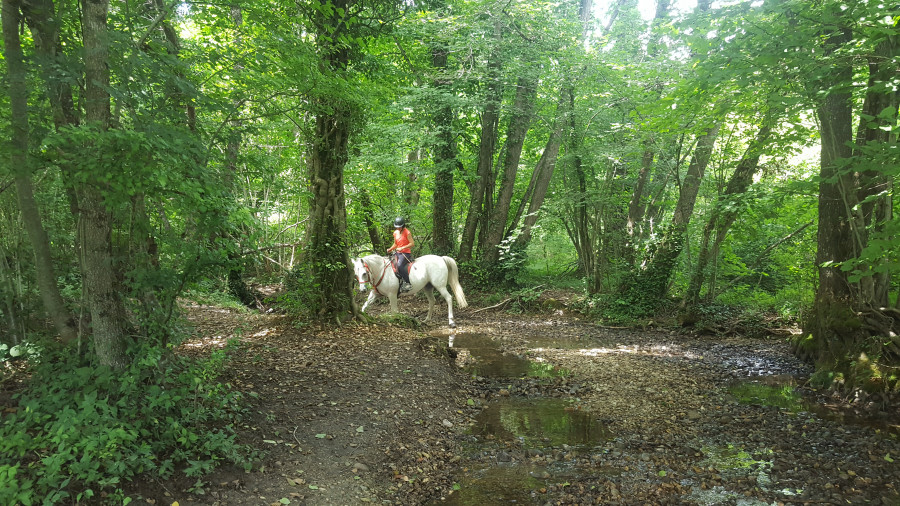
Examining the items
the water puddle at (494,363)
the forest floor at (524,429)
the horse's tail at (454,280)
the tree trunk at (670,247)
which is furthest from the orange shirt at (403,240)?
the tree trunk at (670,247)

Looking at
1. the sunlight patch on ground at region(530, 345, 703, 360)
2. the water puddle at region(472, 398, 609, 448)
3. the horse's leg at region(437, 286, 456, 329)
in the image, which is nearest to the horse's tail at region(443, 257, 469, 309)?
the horse's leg at region(437, 286, 456, 329)

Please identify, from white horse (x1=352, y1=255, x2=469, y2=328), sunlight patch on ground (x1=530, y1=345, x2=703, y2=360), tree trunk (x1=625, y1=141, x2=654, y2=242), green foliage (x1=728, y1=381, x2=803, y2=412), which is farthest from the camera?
tree trunk (x1=625, y1=141, x2=654, y2=242)

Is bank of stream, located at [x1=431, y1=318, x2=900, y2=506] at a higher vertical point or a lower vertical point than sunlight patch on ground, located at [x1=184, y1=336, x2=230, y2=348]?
lower

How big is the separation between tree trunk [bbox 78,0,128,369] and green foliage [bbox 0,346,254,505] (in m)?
0.21

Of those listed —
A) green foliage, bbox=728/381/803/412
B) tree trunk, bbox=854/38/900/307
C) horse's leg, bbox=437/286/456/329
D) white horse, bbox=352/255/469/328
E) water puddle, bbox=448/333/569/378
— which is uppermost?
tree trunk, bbox=854/38/900/307

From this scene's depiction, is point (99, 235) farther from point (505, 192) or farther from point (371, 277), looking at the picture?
point (505, 192)

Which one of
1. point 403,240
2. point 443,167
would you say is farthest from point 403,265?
point 443,167

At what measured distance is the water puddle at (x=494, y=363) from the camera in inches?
307

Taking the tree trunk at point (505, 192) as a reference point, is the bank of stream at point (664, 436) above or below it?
below

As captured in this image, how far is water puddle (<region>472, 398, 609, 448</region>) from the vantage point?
17.2ft

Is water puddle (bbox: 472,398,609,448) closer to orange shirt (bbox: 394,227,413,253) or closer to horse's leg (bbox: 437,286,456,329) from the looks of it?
horse's leg (bbox: 437,286,456,329)

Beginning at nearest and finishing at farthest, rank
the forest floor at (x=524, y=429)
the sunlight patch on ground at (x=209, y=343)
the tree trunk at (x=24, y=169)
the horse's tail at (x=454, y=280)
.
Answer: the tree trunk at (x=24, y=169) → the forest floor at (x=524, y=429) → the sunlight patch on ground at (x=209, y=343) → the horse's tail at (x=454, y=280)

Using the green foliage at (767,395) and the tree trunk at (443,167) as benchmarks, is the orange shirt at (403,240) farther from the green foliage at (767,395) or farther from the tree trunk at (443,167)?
the green foliage at (767,395)

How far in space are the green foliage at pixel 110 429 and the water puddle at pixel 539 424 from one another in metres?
2.81
